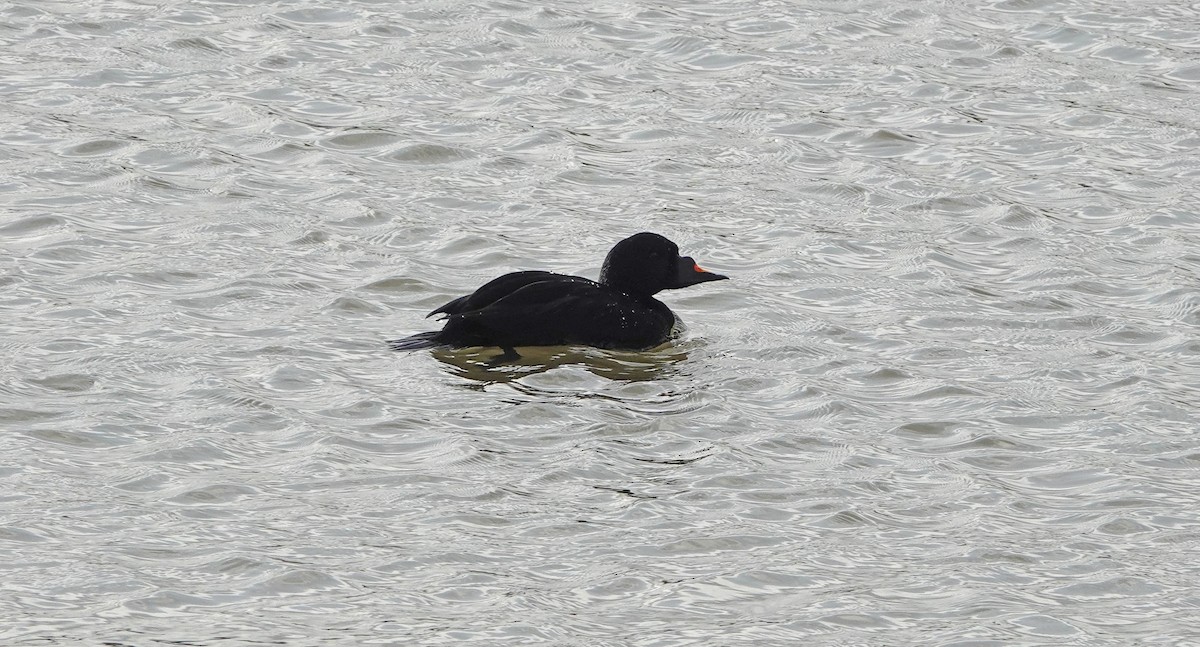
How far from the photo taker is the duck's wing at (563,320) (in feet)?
32.2

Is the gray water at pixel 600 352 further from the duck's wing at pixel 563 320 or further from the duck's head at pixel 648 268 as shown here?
the duck's head at pixel 648 268

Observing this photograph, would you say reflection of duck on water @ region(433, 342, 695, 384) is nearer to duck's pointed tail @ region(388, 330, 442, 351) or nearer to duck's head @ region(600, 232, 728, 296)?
duck's pointed tail @ region(388, 330, 442, 351)

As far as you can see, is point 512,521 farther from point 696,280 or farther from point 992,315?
point 992,315

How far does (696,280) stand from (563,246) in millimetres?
1255

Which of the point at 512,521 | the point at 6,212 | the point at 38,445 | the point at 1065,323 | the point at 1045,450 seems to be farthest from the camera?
the point at 6,212

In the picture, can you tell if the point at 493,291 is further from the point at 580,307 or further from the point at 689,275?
the point at 689,275

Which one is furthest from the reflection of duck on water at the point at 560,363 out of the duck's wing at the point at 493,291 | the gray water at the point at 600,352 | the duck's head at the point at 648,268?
the duck's head at the point at 648,268

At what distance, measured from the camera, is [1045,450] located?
28.8ft

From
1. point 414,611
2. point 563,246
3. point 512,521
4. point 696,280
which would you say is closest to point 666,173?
point 563,246

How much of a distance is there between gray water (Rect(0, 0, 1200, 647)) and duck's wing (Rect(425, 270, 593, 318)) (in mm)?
252

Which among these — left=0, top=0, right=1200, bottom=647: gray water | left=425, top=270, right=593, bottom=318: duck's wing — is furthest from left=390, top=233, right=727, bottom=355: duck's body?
left=0, top=0, right=1200, bottom=647: gray water

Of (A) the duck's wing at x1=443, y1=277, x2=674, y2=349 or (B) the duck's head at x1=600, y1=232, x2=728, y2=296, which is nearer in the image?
(A) the duck's wing at x1=443, y1=277, x2=674, y2=349

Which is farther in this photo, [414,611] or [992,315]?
[992,315]

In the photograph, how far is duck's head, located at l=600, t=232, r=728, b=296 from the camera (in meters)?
10.5
